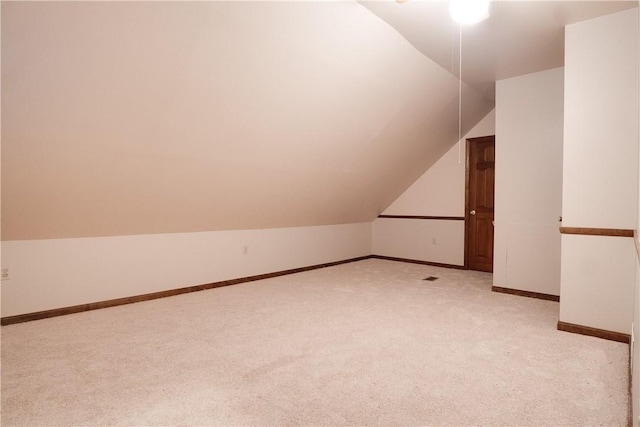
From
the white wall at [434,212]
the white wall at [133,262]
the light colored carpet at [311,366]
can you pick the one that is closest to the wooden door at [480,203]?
the white wall at [434,212]

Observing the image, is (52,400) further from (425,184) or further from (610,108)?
(425,184)

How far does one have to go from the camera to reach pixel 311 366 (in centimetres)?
231

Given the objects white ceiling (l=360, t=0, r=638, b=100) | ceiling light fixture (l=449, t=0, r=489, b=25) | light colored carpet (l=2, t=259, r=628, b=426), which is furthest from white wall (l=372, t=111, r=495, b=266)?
ceiling light fixture (l=449, t=0, r=489, b=25)

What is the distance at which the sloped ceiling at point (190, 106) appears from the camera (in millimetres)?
2229

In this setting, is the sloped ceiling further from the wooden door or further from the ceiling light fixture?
the wooden door

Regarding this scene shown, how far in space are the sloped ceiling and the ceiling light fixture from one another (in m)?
0.60

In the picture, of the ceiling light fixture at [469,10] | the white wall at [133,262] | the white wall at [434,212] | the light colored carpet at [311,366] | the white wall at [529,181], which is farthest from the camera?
the white wall at [434,212]

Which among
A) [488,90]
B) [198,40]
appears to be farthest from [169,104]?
[488,90]

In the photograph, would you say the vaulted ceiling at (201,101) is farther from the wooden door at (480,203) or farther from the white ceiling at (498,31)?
the wooden door at (480,203)

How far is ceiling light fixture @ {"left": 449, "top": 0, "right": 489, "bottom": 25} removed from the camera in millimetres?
2625

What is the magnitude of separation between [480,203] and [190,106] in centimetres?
439

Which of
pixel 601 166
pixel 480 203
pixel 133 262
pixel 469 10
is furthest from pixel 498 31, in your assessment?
pixel 133 262

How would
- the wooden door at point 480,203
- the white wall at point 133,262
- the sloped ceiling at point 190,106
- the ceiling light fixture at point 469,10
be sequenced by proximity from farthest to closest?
the wooden door at point 480,203
the white wall at point 133,262
the ceiling light fixture at point 469,10
the sloped ceiling at point 190,106

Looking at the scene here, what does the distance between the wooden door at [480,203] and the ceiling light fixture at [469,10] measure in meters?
2.87
